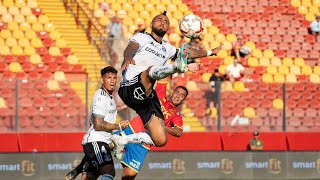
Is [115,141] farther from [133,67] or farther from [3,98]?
[3,98]

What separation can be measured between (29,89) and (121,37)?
500 cm

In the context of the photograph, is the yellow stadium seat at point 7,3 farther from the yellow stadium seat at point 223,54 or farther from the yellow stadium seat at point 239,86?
the yellow stadium seat at point 239,86

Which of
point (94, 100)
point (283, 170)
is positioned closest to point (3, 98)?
point (283, 170)

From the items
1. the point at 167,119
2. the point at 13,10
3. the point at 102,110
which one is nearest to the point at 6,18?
the point at 13,10

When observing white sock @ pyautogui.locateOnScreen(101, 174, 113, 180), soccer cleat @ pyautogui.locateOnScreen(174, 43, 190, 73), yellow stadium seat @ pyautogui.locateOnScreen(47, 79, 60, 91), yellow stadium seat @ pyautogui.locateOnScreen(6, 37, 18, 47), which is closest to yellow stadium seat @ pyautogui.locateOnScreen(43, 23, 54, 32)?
yellow stadium seat @ pyautogui.locateOnScreen(6, 37, 18, 47)

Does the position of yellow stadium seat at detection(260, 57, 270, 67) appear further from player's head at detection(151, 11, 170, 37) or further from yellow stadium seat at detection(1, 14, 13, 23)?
player's head at detection(151, 11, 170, 37)

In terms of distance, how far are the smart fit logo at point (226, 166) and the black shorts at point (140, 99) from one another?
24.6 feet

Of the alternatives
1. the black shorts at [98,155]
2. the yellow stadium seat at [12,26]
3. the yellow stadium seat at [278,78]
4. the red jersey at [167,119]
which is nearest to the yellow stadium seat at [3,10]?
A: the yellow stadium seat at [12,26]

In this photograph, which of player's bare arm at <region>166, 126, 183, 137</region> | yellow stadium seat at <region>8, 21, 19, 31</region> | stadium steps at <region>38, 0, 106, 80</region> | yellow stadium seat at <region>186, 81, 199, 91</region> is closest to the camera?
player's bare arm at <region>166, 126, 183, 137</region>

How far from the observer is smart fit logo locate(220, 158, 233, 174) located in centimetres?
2186

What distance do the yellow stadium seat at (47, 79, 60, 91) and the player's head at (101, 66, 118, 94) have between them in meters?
8.48

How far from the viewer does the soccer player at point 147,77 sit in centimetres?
1424

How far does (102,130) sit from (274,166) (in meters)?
9.12

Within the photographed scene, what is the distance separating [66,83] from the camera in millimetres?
22484
